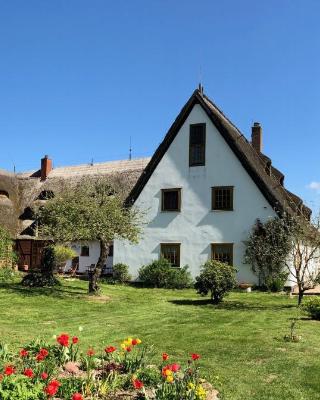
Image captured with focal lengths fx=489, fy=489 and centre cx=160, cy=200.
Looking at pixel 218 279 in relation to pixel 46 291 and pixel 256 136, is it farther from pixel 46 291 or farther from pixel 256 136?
pixel 256 136

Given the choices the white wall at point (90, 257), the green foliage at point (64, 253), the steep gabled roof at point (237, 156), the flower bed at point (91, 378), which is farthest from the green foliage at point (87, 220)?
the white wall at point (90, 257)

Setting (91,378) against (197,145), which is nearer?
(91,378)

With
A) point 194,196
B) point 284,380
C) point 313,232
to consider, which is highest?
point 194,196

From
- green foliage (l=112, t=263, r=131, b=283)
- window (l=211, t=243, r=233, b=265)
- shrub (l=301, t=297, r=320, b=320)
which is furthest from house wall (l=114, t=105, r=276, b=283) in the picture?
shrub (l=301, t=297, r=320, b=320)

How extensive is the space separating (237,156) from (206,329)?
1578 cm

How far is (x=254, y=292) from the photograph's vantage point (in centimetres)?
2484

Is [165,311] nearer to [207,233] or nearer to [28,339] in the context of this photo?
[28,339]

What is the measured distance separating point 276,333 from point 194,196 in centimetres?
1679

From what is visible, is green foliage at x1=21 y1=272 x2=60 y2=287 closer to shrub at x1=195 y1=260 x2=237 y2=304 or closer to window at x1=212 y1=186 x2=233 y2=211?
shrub at x1=195 y1=260 x2=237 y2=304

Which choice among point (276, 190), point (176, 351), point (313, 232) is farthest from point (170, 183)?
point (176, 351)

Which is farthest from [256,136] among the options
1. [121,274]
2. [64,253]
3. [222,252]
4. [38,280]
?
[38,280]

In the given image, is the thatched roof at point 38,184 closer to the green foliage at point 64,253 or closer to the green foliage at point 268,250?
the green foliage at point 64,253

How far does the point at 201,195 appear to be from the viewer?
28.4 m

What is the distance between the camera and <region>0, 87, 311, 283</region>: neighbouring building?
26.9 meters
